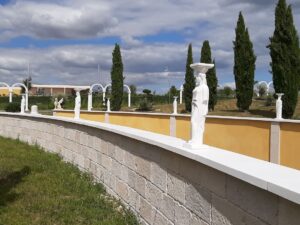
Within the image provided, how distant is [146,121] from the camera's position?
17734 millimetres

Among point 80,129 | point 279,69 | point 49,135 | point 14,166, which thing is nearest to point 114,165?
point 80,129

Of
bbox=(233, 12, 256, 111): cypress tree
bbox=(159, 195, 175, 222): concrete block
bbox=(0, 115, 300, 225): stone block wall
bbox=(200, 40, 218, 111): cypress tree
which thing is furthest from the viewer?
bbox=(200, 40, 218, 111): cypress tree

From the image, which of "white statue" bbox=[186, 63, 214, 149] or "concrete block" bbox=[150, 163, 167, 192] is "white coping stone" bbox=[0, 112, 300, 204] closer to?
"white statue" bbox=[186, 63, 214, 149]

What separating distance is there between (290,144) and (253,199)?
6.27 meters

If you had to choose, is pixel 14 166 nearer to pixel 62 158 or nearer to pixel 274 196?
pixel 62 158

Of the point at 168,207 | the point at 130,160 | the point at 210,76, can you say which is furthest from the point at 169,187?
the point at 210,76

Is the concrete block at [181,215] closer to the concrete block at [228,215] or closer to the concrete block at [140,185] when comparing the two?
the concrete block at [228,215]

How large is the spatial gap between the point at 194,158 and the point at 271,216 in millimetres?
1372

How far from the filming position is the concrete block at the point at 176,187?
189 inches

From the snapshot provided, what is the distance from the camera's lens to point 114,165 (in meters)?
8.01

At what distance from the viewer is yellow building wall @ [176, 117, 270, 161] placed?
10062mm

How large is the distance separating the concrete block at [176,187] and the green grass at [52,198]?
1515mm

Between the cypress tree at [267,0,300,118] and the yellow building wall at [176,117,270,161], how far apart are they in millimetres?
17805

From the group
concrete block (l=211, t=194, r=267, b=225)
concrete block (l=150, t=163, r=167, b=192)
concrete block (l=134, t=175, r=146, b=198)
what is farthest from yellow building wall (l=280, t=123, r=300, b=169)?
concrete block (l=211, t=194, r=267, b=225)
